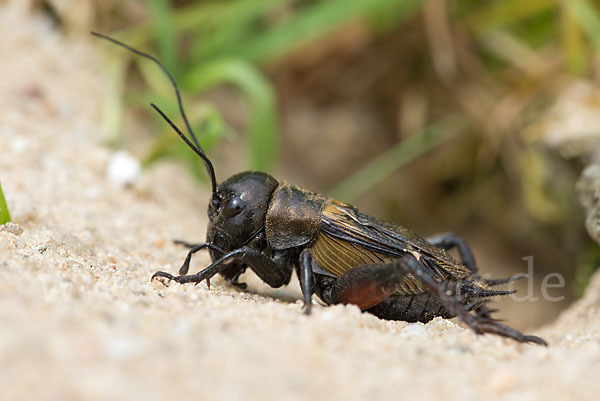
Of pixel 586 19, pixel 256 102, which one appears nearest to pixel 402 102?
pixel 586 19

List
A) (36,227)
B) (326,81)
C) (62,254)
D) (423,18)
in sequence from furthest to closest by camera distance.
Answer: (326,81) < (423,18) < (36,227) < (62,254)

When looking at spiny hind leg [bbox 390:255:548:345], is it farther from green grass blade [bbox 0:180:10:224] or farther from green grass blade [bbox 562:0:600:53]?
green grass blade [bbox 562:0:600:53]

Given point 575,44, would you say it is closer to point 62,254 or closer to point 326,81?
point 326,81

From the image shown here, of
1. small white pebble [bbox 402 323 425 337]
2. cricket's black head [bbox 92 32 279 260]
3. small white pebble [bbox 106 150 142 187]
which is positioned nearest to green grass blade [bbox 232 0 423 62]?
small white pebble [bbox 106 150 142 187]

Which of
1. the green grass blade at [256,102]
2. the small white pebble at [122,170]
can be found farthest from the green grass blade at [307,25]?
the small white pebble at [122,170]

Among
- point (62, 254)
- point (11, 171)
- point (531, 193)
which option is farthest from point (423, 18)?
point (62, 254)

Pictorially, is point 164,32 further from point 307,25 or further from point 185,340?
point 185,340
